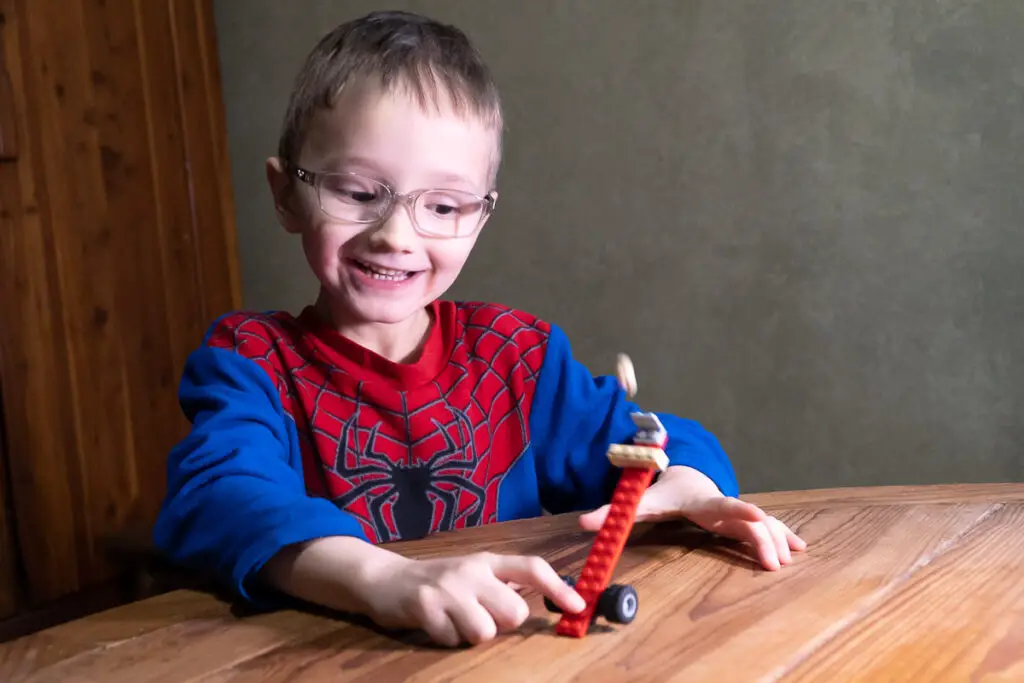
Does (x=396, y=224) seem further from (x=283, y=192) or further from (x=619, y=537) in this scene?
(x=619, y=537)

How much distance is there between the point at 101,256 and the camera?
238 centimetres

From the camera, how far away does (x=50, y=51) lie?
88.9 inches

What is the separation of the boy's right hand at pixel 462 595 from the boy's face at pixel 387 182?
458 mm

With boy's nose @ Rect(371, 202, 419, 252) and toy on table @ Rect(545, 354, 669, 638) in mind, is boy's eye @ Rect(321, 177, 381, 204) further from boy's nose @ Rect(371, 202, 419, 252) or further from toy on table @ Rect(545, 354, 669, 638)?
toy on table @ Rect(545, 354, 669, 638)

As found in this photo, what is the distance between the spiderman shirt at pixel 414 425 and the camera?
3.12ft

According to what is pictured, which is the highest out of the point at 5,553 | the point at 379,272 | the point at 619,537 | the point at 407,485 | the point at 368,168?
the point at 368,168

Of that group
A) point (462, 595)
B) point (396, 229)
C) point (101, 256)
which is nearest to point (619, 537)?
point (462, 595)

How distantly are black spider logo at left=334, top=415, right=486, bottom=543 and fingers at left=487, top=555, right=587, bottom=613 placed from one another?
427 mm

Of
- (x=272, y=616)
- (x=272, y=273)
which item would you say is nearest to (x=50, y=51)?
(x=272, y=273)

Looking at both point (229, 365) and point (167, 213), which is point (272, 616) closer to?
point (229, 365)

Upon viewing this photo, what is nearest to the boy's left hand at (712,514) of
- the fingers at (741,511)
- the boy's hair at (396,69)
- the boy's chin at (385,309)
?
the fingers at (741,511)

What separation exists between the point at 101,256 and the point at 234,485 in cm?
178

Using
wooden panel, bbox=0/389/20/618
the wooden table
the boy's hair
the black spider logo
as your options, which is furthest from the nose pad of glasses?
wooden panel, bbox=0/389/20/618

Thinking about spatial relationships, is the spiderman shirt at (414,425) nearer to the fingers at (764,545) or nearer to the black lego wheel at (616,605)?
the fingers at (764,545)
